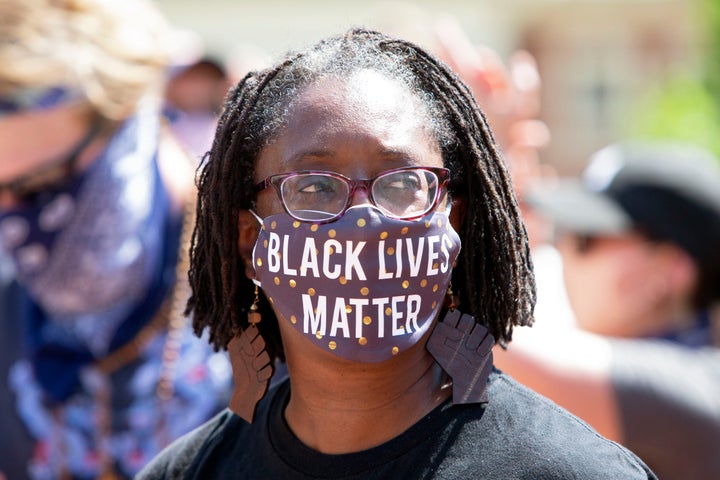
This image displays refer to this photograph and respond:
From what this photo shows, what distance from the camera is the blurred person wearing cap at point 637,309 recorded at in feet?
9.43

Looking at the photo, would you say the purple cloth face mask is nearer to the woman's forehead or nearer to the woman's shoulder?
the woman's forehead

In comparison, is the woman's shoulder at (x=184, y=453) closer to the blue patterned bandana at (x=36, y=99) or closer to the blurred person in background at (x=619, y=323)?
the blurred person in background at (x=619, y=323)

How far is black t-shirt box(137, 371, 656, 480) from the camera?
1.81m

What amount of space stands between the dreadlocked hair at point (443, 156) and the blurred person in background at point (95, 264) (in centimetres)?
127

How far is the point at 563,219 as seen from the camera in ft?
12.7

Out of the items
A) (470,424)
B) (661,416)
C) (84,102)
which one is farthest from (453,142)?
(84,102)

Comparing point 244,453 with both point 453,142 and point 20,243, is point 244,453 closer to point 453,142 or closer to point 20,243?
point 453,142

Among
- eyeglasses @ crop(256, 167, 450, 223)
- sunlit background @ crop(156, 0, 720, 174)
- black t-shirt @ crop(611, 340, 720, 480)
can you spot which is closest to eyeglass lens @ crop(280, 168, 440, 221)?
eyeglasses @ crop(256, 167, 450, 223)

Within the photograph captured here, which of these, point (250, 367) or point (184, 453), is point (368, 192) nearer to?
point (250, 367)

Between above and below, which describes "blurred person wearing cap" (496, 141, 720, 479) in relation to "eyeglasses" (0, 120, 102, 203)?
below

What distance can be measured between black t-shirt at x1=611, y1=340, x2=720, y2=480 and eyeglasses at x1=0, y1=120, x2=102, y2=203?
1753 millimetres

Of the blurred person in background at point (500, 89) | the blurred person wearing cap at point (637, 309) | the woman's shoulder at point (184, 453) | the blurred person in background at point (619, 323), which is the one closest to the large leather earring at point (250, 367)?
the woman's shoulder at point (184, 453)

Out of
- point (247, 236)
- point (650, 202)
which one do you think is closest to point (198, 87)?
point (650, 202)

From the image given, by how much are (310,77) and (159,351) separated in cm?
164
